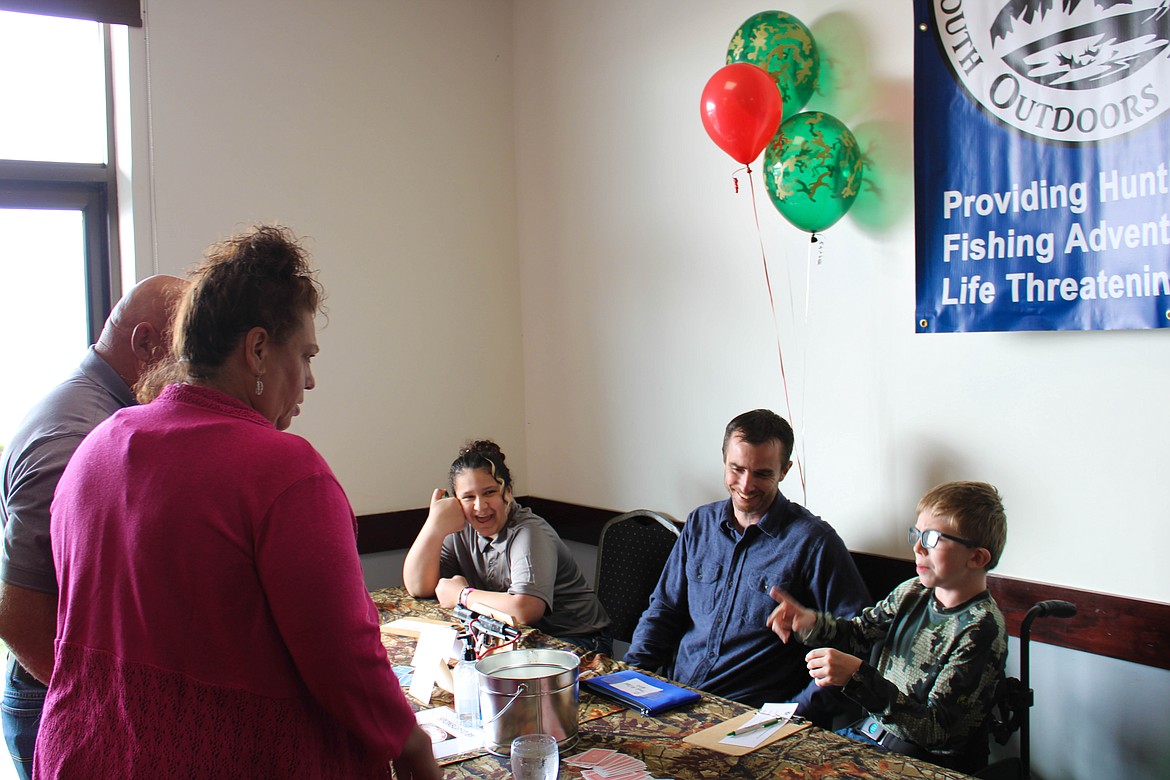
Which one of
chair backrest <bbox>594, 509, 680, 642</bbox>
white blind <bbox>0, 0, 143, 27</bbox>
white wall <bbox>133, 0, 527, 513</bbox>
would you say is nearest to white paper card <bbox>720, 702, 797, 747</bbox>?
chair backrest <bbox>594, 509, 680, 642</bbox>

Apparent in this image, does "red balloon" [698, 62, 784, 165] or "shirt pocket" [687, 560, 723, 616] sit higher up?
"red balloon" [698, 62, 784, 165]

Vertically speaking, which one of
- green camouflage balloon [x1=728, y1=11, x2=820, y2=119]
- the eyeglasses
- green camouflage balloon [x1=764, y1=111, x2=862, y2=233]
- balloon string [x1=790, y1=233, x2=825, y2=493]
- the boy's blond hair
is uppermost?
green camouflage balloon [x1=728, y1=11, x2=820, y2=119]

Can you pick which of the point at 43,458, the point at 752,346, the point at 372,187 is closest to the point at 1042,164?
the point at 752,346

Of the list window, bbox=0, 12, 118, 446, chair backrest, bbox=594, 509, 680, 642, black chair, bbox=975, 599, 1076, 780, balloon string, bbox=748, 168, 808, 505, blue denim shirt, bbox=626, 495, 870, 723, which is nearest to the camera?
black chair, bbox=975, 599, 1076, 780

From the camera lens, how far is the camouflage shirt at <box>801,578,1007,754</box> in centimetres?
186

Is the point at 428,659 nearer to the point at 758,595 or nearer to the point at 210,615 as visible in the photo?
the point at 758,595

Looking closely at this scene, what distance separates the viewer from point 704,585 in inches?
101

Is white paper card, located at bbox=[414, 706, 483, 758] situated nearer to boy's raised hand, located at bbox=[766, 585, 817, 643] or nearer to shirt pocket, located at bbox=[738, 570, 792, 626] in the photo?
boy's raised hand, located at bbox=[766, 585, 817, 643]

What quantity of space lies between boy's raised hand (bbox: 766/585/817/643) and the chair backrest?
2.81 feet

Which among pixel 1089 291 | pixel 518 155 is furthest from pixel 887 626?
pixel 518 155

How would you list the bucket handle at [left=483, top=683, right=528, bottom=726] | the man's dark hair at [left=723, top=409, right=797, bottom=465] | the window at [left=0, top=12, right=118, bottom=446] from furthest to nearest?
the window at [left=0, top=12, right=118, bottom=446] < the man's dark hair at [left=723, top=409, right=797, bottom=465] < the bucket handle at [left=483, top=683, right=528, bottom=726]

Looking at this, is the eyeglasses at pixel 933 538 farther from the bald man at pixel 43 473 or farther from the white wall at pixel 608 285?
the bald man at pixel 43 473

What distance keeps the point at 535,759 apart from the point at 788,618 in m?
0.77

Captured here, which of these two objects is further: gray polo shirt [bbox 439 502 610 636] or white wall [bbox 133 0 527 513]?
white wall [bbox 133 0 527 513]
